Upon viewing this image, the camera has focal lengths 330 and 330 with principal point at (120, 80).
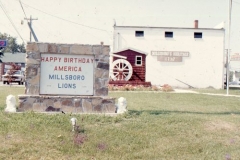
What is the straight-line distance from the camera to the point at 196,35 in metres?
35.3

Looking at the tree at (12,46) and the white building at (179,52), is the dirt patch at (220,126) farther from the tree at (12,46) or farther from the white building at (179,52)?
the tree at (12,46)

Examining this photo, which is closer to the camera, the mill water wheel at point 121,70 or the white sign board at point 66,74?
the white sign board at point 66,74

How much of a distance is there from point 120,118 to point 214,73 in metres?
28.5

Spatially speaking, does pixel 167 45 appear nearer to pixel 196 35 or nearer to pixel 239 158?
pixel 196 35

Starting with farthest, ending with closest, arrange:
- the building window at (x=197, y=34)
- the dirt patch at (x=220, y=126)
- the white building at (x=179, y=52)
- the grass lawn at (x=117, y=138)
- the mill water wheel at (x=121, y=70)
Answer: the building window at (x=197, y=34) < the white building at (x=179, y=52) < the mill water wheel at (x=121, y=70) < the dirt patch at (x=220, y=126) < the grass lawn at (x=117, y=138)

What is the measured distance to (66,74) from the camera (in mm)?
9195

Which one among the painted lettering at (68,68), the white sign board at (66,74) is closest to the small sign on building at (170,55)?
the white sign board at (66,74)

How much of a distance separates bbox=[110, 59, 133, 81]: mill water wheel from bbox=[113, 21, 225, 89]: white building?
6486mm

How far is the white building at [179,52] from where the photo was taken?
34500mm

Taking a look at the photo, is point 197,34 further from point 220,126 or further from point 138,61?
point 220,126

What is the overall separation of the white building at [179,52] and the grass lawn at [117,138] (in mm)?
26213

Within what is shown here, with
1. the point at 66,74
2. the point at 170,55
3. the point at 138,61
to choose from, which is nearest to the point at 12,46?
the point at 170,55

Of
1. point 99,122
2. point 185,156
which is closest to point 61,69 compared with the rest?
point 99,122

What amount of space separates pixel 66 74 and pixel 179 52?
2672 centimetres
